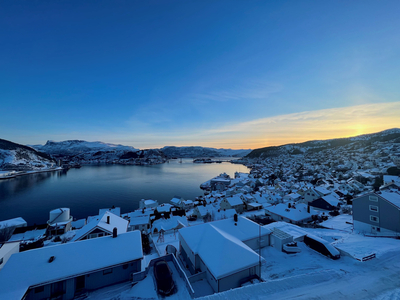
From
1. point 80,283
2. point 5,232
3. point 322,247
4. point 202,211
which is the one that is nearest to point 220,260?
point 80,283

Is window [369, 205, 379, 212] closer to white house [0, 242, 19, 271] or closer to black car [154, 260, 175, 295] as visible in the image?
black car [154, 260, 175, 295]

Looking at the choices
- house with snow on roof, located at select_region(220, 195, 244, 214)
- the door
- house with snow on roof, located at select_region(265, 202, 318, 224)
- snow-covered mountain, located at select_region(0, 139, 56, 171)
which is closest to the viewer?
the door

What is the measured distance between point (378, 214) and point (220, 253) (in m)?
11.4

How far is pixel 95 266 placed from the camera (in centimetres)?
556

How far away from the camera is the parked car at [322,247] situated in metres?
7.14

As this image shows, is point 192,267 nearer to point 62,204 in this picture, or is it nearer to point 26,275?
point 26,275

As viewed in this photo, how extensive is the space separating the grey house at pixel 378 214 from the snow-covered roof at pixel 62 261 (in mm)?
14041

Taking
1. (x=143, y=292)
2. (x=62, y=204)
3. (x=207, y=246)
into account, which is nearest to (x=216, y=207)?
(x=207, y=246)

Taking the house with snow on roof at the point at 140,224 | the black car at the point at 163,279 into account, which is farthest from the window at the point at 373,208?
the house with snow on roof at the point at 140,224

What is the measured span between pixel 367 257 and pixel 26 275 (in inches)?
454

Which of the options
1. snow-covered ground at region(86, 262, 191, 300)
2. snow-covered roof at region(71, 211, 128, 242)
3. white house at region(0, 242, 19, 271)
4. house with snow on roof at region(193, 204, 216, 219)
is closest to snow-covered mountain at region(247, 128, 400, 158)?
house with snow on roof at region(193, 204, 216, 219)

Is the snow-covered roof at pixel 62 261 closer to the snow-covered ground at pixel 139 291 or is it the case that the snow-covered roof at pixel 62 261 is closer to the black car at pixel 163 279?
the snow-covered ground at pixel 139 291

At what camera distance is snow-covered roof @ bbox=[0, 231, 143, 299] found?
4848 mm

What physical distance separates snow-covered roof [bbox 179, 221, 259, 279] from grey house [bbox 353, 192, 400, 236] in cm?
1009
